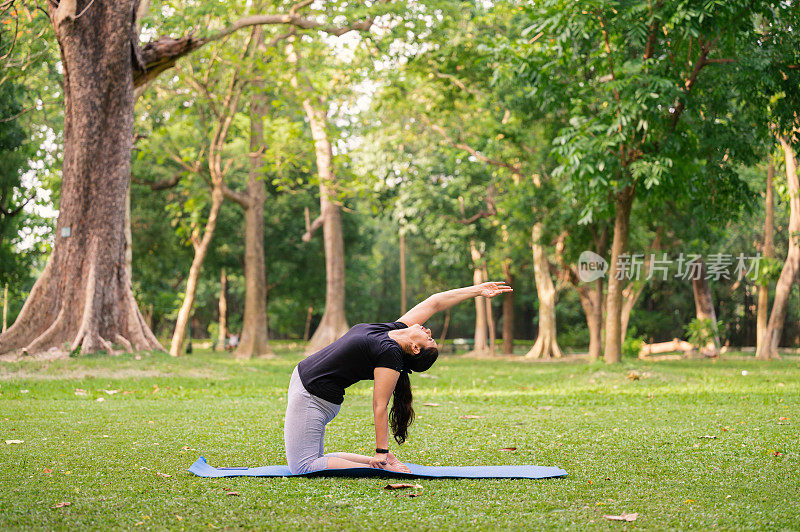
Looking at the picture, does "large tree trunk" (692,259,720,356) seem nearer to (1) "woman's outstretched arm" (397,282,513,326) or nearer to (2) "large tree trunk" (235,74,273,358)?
(2) "large tree trunk" (235,74,273,358)

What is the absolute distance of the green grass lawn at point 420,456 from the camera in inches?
162

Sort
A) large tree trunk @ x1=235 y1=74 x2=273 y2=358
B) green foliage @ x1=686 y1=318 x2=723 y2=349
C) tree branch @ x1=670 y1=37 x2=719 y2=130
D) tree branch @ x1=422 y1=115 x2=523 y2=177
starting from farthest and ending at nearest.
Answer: green foliage @ x1=686 y1=318 x2=723 y2=349
large tree trunk @ x1=235 y1=74 x2=273 y2=358
tree branch @ x1=422 y1=115 x2=523 y2=177
tree branch @ x1=670 y1=37 x2=719 y2=130

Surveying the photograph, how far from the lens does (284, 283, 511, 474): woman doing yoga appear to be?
5.21m

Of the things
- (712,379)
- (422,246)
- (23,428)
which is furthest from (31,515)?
(422,246)

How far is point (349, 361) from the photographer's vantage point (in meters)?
5.37

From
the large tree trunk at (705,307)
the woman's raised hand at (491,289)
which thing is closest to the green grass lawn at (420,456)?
the woman's raised hand at (491,289)

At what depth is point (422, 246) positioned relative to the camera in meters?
43.0

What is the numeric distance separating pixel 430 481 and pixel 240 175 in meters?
29.4

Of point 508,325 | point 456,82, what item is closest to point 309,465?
point 456,82

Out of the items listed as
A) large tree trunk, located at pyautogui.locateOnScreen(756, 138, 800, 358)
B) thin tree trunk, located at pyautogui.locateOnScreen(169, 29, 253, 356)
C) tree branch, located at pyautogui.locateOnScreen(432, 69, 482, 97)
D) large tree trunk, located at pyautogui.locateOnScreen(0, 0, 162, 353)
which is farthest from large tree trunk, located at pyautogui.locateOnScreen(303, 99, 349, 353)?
large tree trunk, located at pyautogui.locateOnScreen(756, 138, 800, 358)

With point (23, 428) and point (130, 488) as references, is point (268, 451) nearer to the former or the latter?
point (130, 488)

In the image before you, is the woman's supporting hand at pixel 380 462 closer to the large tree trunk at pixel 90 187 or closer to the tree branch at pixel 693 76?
the large tree trunk at pixel 90 187

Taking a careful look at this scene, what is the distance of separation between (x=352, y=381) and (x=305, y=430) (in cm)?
46

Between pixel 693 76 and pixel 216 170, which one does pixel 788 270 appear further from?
pixel 216 170
